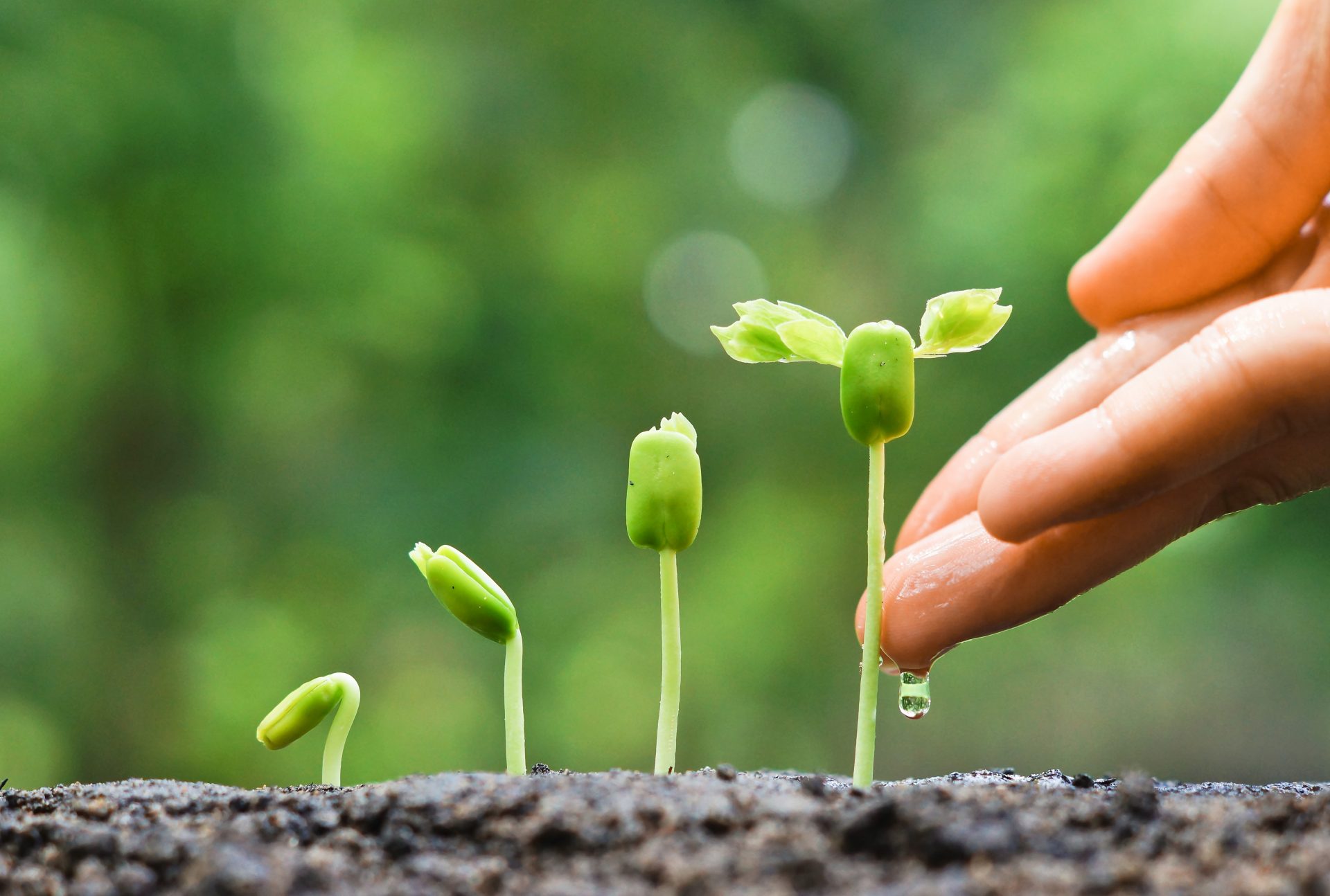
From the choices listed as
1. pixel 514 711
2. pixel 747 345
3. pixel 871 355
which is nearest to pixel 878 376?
pixel 871 355

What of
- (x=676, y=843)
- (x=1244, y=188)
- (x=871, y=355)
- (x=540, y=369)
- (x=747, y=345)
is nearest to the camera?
(x=676, y=843)

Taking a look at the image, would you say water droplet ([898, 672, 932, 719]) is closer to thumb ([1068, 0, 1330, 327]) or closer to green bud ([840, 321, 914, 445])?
green bud ([840, 321, 914, 445])

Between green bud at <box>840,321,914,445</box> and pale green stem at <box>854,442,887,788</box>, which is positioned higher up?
green bud at <box>840,321,914,445</box>

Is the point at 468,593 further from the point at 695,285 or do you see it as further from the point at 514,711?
the point at 695,285

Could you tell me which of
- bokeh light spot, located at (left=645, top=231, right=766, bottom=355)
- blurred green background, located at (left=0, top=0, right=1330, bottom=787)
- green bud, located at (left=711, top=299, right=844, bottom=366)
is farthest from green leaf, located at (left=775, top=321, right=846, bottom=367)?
bokeh light spot, located at (left=645, top=231, right=766, bottom=355)

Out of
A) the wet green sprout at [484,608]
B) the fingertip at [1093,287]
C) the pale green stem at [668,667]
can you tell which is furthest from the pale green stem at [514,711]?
the fingertip at [1093,287]

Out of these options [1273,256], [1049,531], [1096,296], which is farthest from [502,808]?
[1273,256]
